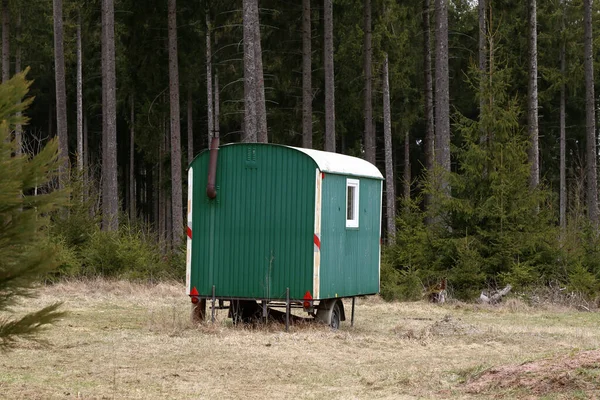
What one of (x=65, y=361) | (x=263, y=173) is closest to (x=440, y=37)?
(x=263, y=173)

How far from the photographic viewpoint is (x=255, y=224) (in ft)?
49.3

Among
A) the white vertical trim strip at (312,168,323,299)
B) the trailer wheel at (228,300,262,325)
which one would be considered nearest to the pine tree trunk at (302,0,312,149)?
the trailer wheel at (228,300,262,325)

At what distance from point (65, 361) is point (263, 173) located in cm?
473

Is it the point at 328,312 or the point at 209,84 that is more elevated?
the point at 209,84

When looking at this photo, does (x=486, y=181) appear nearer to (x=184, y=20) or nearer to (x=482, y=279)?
(x=482, y=279)

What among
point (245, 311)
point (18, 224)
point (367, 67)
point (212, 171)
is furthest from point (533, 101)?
point (18, 224)

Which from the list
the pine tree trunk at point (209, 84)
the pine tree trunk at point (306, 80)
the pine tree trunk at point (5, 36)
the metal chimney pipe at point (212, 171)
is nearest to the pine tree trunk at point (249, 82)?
the metal chimney pipe at point (212, 171)

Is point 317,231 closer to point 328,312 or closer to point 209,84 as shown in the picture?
point 328,312

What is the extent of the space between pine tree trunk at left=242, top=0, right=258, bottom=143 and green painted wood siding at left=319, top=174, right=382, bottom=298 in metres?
5.48

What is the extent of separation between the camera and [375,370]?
11.4m

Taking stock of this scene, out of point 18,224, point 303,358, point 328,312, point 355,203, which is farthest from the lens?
point 355,203

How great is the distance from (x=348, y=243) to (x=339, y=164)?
Answer: 54.8 inches

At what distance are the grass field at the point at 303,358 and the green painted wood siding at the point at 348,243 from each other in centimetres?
76

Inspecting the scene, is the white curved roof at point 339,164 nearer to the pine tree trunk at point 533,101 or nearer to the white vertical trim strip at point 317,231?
the white vertical trim strip at point 317,231
